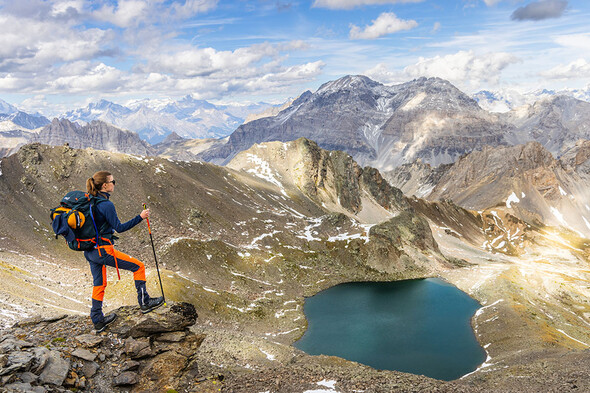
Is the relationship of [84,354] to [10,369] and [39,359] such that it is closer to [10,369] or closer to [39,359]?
[39,359]

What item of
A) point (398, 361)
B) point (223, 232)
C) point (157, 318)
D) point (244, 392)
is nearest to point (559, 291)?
point (398, 361)

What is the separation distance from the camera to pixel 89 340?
682 inches

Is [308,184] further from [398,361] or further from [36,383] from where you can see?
[36,383]

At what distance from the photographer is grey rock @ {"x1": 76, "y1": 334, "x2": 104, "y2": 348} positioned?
17.2 meters

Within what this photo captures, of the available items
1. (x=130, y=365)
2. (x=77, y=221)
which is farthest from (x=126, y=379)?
(x=77, y=221)

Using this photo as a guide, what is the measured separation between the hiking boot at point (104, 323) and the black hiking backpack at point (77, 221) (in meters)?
4.16

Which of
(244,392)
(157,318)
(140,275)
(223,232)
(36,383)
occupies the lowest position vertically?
(223,232)

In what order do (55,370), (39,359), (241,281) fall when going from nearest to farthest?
(39,359) < (55,370) < (241,281)

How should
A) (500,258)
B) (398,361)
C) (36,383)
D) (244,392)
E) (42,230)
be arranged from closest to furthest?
1. (36,383)
2. (244,392)
3. (398,361)
4. (42,230)
5. (500,258)

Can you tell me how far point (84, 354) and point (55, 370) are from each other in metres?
1.67

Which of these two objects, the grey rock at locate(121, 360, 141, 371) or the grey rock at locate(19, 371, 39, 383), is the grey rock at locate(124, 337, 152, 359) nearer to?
the grey rock at locate(121, 360, 141, 371)

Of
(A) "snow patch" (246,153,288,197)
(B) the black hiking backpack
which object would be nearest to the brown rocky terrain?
(A) "snow patch" (246,153,288,197)

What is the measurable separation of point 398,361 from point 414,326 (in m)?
17.6

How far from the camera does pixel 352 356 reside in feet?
207
